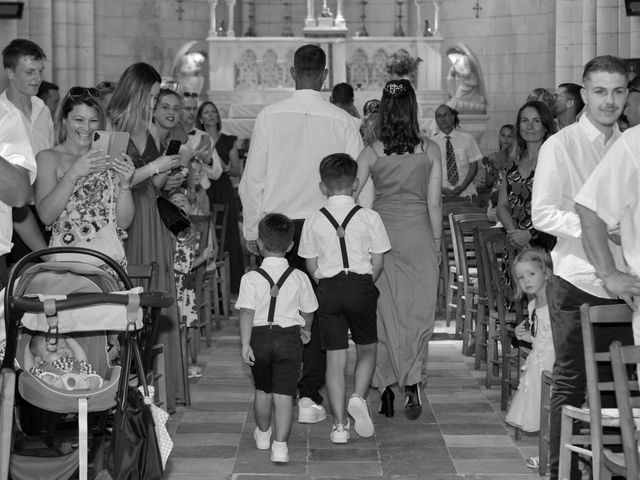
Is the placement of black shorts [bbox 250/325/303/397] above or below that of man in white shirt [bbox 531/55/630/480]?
below

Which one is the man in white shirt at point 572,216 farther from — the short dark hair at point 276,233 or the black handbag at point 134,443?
the black handbag at point 134,443

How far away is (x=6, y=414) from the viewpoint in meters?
4.52

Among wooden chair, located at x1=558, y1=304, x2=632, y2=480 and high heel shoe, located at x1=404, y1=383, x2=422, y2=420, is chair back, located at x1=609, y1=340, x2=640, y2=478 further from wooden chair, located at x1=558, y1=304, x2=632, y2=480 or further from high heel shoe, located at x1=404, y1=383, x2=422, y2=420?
high heel shoe, located at x1=404, y1=383, x2=422, y2=420

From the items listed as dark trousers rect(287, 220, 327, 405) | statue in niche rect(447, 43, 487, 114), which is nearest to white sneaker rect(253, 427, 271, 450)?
dark trousers rect(287, 220, 327, 405)

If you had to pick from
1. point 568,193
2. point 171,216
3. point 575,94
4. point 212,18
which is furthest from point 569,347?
point 212,18

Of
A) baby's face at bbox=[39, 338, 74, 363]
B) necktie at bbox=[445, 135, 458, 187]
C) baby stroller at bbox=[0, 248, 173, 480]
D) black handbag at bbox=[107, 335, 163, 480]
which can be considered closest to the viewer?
black handbag at bbox=[107, 335, 163, 480]

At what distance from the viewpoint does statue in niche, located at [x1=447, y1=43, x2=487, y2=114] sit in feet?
54.9

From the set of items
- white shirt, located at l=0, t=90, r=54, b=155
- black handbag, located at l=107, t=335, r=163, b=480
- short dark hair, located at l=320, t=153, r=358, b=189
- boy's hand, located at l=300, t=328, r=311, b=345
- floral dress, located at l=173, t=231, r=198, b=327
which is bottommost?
black handbag, located at l=107, t=335, r=163, b=480

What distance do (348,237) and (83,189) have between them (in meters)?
1.31

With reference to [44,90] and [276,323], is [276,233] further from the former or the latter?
[44,90]

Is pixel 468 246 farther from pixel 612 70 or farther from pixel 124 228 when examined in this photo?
pixel 612 70

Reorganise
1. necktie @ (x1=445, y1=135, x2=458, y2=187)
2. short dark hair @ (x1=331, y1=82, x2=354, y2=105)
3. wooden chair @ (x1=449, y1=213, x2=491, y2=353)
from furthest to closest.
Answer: necktie @ (x1=445, y1=135, x2=458, y2=187) → short dark hair @ (x1=331, y1=82, x2=354, y2=105) → wooden chair @ (x1=449, y1=213, x2=491, y2=353)

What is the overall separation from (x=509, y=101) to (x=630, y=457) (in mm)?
14139

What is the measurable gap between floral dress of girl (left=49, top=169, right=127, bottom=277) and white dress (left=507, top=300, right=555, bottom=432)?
6.56ft
